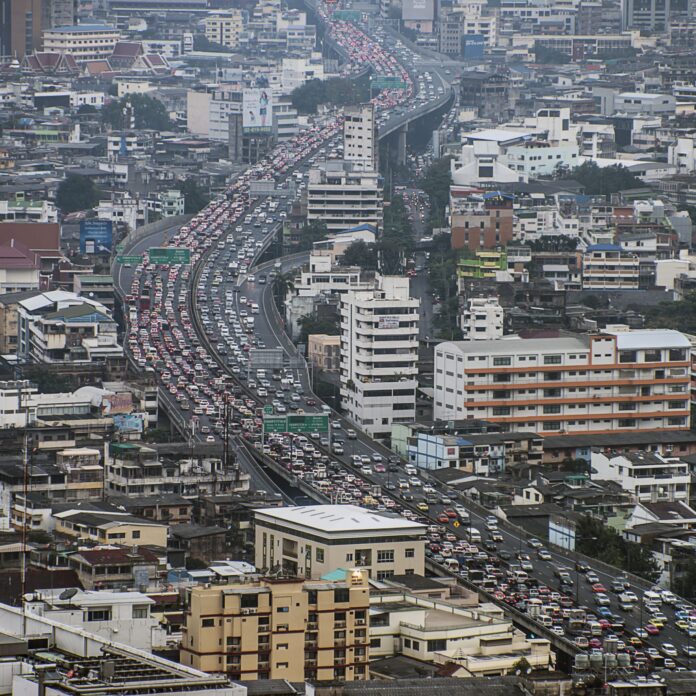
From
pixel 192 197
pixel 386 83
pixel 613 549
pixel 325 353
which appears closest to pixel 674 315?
pixel 325 353

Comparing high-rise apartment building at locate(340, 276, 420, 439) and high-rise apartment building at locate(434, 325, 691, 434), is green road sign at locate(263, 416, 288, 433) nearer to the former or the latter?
high-rise apartment building at locate(340, 276, 420, 439)

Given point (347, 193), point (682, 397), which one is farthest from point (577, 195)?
point (682, 397)

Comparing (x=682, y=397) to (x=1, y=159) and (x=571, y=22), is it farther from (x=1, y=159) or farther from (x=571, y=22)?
(x=571, y=22)

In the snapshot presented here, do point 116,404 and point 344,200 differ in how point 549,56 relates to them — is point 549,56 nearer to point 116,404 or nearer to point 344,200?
point 344,200

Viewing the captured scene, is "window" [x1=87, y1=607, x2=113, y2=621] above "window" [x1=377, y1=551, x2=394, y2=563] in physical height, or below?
above

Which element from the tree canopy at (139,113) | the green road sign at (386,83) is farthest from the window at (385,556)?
the green road sign at (386,83)

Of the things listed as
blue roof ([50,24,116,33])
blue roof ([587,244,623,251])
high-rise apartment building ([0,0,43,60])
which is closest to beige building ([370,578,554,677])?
blue roof ([587,244,623,251])

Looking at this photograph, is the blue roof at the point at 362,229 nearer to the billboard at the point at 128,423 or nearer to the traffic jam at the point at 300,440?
the traffic jam at the point at 300,440
